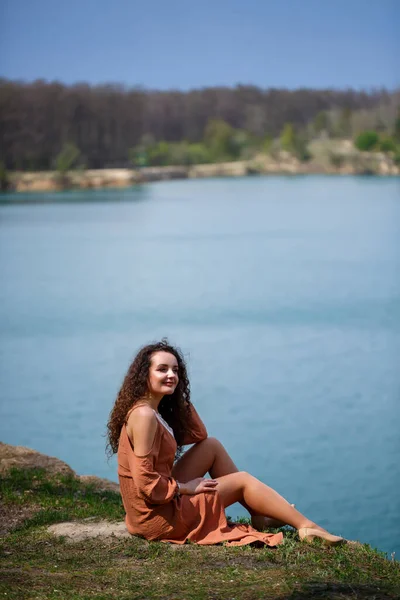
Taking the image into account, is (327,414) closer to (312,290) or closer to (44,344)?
(44,344)

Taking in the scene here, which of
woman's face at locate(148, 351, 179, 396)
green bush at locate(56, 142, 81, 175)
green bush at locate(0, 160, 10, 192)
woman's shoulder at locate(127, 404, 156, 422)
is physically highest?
green bush at locate(56, 142, 81, 175)

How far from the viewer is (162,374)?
4039 mm

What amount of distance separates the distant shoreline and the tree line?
17 centimetres

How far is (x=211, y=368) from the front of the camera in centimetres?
1347

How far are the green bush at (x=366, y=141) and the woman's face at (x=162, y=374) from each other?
54.5ft

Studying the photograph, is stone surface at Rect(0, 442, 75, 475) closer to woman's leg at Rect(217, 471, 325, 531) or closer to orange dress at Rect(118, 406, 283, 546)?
orange dress at Rect(118, 406, 283, 546)

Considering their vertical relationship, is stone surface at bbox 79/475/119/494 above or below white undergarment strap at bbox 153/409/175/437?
below

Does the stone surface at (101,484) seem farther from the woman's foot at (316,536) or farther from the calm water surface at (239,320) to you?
the calm water surface at (239,320)

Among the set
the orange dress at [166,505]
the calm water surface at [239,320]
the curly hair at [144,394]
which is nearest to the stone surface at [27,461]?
the curly hair at [144,394]

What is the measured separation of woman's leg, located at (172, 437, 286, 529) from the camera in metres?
4.18

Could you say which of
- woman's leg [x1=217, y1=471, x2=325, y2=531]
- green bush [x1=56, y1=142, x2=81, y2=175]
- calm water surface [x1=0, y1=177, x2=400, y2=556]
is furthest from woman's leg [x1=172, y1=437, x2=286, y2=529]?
green bush [x1=56, y1=142, x2=81, y2=175]

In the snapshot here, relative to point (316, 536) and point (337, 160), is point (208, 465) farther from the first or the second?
point (337, 160)

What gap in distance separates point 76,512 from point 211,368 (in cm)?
873

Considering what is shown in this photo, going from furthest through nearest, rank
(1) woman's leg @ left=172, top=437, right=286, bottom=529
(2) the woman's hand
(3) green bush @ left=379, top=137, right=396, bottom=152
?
1. (3) green bush @ left=379, top=137, right=396, bottom=152
2. (1) woman's leg @ left=172, top=437, right=286, bottom=529
3. (2) the woman's hand
